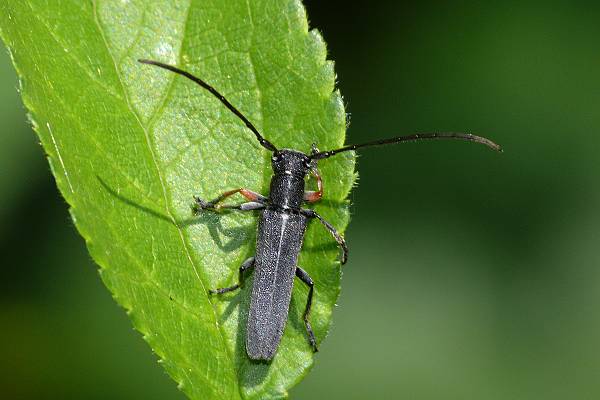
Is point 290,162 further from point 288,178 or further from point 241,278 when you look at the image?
point 241,278

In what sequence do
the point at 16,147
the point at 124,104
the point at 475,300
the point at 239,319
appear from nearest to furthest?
1. the point at 124,104
2. the point at 239,319
3. the point at 16,147
4. the point at 475,300

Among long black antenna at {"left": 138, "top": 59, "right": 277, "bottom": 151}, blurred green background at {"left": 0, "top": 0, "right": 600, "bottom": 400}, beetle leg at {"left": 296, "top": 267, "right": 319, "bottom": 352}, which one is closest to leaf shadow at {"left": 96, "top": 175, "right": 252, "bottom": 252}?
beetle leg at {"left": 296, "top": 267, "right": 319, "bottom": 352}

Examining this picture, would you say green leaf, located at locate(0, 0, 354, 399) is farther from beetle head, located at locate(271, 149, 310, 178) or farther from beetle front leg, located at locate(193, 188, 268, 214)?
beetle head, located at locate(271, 149, 310, 178)

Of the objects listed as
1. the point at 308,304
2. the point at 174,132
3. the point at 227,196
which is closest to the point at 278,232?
the point at 227,196

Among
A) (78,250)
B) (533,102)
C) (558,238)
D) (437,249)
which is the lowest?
(78,250)

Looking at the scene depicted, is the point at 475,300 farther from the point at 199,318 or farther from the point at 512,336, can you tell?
the point at 199,318

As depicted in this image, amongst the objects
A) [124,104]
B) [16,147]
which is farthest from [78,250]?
[124,104]
